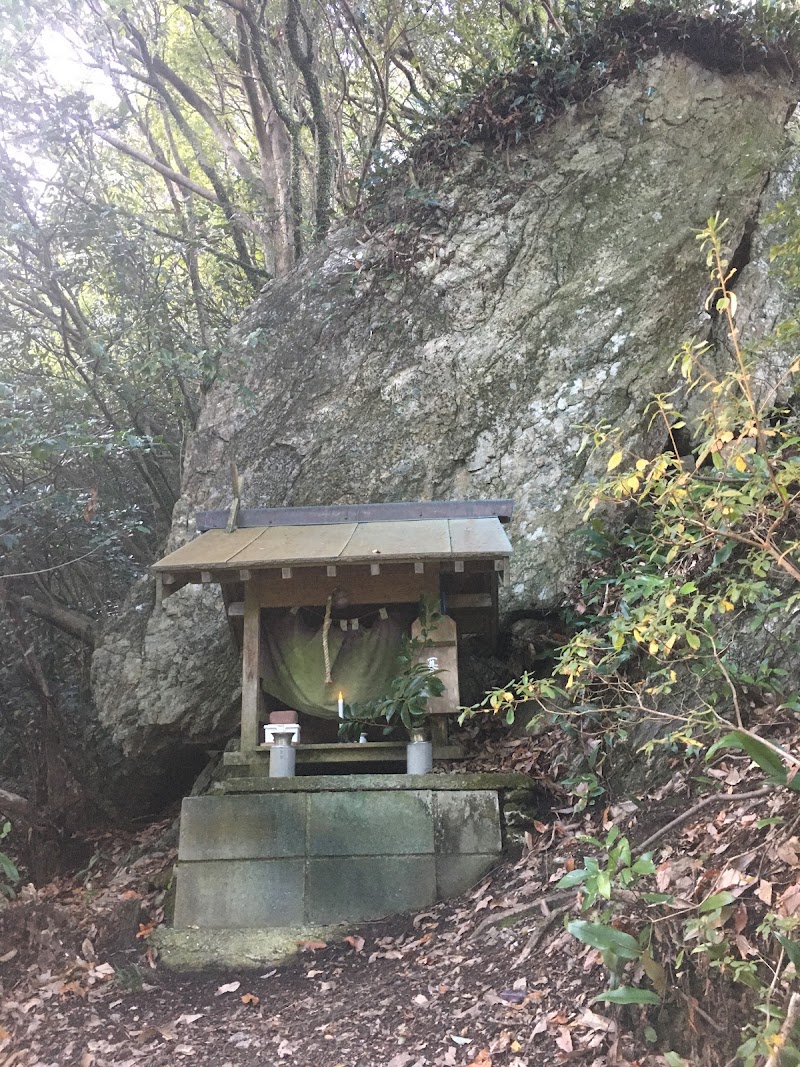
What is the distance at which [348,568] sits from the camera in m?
5.71

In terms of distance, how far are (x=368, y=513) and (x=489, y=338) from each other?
3315mm

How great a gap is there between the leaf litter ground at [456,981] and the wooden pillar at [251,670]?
152 centimetres

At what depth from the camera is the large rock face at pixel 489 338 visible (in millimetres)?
7797

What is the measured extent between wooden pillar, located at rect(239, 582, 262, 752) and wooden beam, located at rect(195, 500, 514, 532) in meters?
0.74

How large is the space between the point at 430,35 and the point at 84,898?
11.0 metres

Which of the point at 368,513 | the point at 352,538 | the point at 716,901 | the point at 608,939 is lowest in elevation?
the point at 608,939

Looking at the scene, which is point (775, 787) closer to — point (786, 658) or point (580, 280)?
point (786, 658)

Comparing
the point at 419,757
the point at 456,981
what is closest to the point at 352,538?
the point at 419,757

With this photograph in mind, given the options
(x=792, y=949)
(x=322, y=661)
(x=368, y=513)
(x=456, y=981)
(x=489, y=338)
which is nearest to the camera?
(x=792, y=949)

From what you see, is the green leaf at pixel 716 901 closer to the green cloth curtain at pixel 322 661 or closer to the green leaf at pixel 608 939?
the green leaf at pixel 608 939

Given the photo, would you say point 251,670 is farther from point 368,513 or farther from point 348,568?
point 368,513

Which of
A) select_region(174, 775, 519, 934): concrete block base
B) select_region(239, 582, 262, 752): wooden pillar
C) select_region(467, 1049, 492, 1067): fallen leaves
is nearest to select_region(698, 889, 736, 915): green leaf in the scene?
select_region(467, 1049, 492, 1067): fallen leaves

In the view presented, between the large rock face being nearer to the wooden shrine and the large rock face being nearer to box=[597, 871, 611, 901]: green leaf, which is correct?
the wooden shrine

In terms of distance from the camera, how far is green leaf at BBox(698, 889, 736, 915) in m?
3.00
